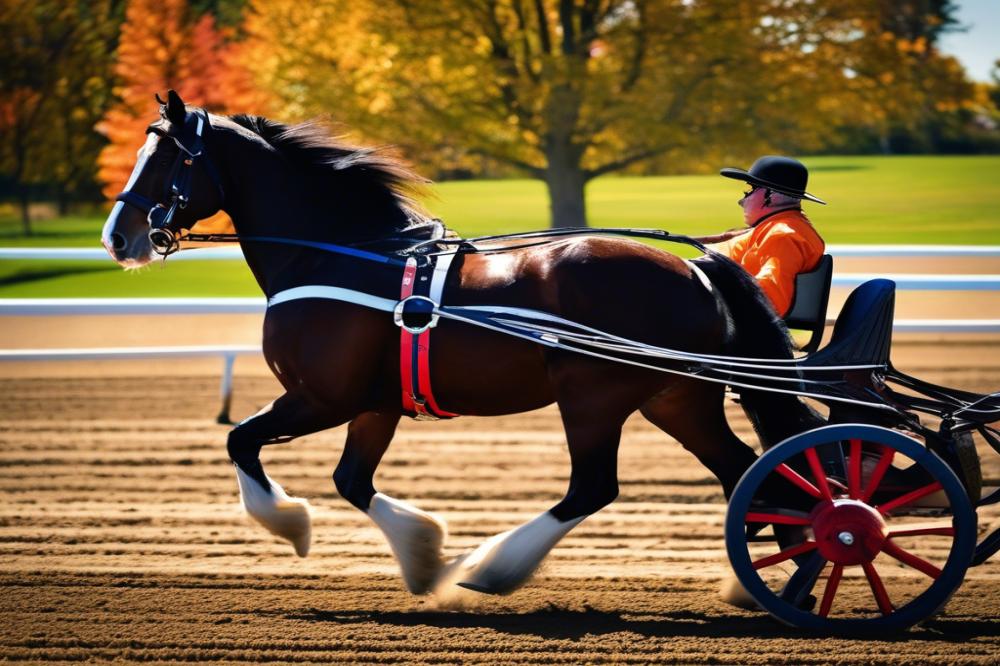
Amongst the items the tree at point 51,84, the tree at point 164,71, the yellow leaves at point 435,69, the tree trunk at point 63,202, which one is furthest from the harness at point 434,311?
the tree trunk at point 63,202

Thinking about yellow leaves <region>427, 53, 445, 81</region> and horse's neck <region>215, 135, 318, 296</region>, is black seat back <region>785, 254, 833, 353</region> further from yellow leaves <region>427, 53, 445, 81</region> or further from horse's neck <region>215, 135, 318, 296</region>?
yellow leaves <region>427, 53, 445, 81</region>

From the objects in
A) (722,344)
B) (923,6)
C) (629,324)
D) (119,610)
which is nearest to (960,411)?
(722,344)

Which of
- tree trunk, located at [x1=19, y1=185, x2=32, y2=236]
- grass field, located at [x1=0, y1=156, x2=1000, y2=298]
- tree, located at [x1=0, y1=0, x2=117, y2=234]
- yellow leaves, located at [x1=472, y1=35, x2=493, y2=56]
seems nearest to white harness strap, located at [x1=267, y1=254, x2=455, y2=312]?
yellow leaves, located at [x1=472, y1=35, x2=493, y2=56]

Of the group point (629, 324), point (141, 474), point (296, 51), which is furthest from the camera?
point (296, 51)

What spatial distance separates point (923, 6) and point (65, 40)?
17225mm

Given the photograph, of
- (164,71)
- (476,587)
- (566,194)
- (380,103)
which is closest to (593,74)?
(566,194)

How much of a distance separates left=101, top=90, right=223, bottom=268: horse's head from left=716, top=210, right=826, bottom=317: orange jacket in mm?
2036

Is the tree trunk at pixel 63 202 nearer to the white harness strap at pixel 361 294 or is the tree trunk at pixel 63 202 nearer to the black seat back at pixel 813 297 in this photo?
the white harness strap at pixel 361 294

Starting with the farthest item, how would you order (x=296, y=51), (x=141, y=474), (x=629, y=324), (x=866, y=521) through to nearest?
1. (x=296, y=51)
2. (x=141, y=474)
3. (x=629, y=324)
4. (x=866, y=521)

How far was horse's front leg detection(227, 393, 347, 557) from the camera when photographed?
428 cm

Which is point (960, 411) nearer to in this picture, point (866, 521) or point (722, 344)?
point (866, 521)

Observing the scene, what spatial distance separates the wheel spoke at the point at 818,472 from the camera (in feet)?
12.4

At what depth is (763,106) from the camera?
15727 mm

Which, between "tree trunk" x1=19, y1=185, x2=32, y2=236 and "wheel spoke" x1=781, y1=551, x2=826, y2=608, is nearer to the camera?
"wheel spoke" x1=781, y1=551, x2=826, y2=608
